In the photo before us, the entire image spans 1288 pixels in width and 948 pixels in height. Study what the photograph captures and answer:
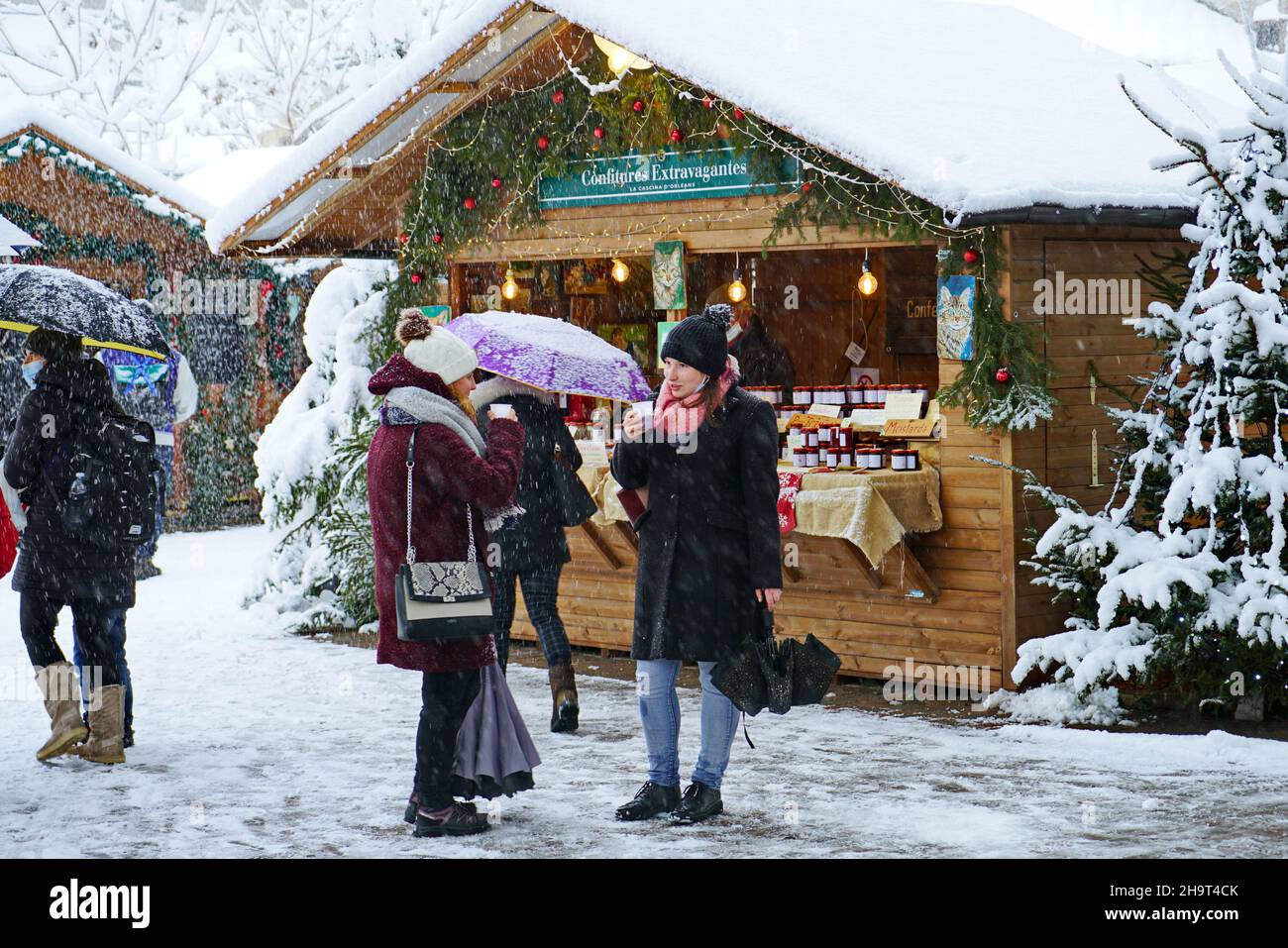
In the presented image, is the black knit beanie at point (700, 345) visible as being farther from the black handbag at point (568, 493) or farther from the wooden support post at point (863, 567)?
the wooden support post at point (863, 567)

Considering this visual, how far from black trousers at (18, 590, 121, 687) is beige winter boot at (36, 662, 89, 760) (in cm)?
5

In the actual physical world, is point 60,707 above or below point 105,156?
below

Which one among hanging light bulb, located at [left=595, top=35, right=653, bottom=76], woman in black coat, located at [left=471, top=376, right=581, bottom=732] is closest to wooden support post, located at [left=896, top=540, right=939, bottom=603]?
woman in black coat, located at [left=471, top=376, right=581, bottom=732]

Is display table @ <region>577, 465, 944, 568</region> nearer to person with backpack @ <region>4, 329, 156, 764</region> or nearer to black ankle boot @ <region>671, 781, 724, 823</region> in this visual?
person with backpack @ <region>4, 329, 156, 764</region>

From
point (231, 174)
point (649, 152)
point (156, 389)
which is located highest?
point (231, 174)

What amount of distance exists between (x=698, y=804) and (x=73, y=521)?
316 cm

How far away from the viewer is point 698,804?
6844 millimetres

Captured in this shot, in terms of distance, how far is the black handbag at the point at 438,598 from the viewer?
6301mm

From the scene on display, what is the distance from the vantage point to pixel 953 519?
9.66 metres

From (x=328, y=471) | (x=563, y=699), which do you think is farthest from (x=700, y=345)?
(x=328, y=471)

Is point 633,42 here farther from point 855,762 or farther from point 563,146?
point 855,762

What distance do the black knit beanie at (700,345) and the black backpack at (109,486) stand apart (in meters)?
2.84

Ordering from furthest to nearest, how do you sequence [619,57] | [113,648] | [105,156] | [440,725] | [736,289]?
[105,156] < [736,289] < [619,57] < [113,648] < [440,725]

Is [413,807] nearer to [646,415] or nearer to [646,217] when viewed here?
[646,415]
